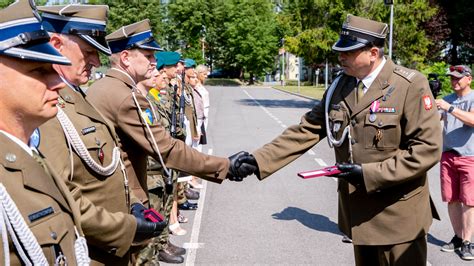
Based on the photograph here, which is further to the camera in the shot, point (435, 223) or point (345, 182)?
point (435, 223)

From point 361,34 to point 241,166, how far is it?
4.48ft

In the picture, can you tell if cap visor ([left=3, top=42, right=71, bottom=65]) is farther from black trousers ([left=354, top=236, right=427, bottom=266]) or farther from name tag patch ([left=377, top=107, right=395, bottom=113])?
black trousers ([left=354, top=236, right=427, bottom=266])

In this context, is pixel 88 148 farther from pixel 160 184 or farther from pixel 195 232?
pixel 195 232

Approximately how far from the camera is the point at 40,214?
1.75 metres

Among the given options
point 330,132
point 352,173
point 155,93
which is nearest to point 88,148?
point 352,173

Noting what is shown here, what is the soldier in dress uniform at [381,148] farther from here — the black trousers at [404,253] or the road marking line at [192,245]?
the road marking line at [192,245]

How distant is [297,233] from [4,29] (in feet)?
17.9

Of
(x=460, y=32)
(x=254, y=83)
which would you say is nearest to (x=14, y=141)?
(x=460, y=32)

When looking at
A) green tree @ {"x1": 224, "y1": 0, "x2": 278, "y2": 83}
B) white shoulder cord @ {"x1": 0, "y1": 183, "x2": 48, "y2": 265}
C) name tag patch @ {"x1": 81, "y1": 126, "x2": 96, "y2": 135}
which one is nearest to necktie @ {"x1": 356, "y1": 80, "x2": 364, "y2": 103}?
name tag patch @ {"x1": 81, "y1": 126, "x2": 96, "y2": 135}

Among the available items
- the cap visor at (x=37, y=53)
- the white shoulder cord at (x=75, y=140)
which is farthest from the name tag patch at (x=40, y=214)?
the white shoulder cord at (x=75, y=140)

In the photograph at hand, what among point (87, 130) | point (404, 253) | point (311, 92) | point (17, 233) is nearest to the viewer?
point (17, 233)

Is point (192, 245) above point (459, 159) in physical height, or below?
below

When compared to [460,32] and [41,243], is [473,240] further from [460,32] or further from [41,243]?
[460,32]

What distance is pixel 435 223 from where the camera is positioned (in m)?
7.02
